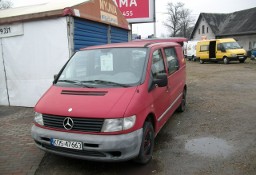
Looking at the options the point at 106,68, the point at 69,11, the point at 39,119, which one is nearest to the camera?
the point at 39,119

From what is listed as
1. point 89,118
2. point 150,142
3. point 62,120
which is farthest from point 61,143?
point 150,142

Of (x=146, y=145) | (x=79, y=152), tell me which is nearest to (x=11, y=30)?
(x=79, y=152)

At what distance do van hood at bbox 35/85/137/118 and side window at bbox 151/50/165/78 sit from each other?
2.86 ft

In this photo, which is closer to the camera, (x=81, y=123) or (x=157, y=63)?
(x=81, y=123)

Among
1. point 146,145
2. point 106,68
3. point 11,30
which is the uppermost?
point 11,30

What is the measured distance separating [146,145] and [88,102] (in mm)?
1189

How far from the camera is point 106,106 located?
4.14 metres

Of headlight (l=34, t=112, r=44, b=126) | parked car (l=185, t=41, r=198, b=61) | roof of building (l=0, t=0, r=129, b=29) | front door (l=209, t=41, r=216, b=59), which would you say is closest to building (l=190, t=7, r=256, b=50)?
parked car (l=185, t=41, r=198, b=61)

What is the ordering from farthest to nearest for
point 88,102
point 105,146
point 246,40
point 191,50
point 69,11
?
1. point 246,40
2. point 191,50
3. point 69,11
4. point 88,102
5. point 105,146

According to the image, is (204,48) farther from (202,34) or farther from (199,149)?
(199,149)

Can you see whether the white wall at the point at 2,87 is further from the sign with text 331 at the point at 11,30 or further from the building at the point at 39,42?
the sign with text 331 at the point at 11,30

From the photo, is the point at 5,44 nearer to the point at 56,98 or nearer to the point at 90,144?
the point at 56,98

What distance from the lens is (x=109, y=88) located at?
459cm

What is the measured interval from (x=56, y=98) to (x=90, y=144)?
42.1 inches
